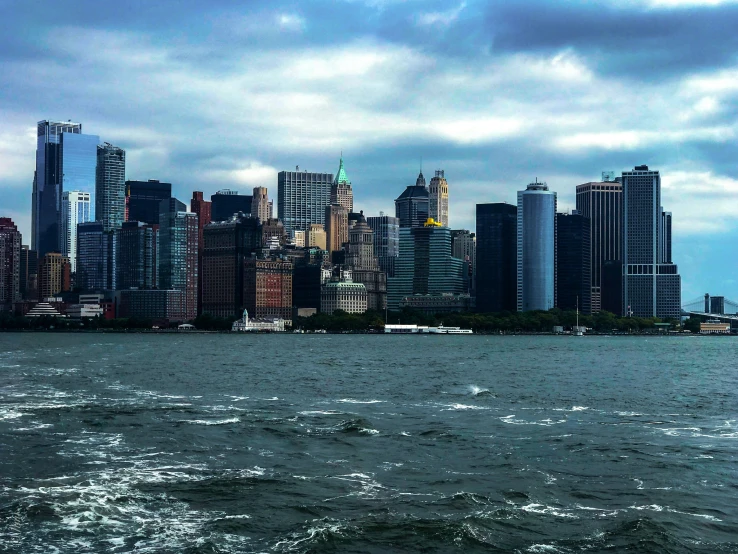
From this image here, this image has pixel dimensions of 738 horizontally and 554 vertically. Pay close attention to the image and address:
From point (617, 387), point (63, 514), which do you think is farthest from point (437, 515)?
point (617, 387)

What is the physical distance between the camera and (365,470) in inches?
1710

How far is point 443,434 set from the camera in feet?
176

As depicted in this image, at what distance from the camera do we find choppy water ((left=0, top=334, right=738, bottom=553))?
3288 cm

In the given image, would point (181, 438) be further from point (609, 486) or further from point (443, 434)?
point (609, 486)

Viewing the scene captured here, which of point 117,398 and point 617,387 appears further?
point 617,387

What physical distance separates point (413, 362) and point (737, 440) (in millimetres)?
81971

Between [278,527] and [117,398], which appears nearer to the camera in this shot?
[278,527]

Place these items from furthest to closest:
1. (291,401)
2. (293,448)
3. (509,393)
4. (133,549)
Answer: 1. (509,393)
2. (291,401)
3. (293,448)
4. (133,549)

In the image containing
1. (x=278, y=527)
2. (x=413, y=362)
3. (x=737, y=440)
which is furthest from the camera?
(x=413, y=362)

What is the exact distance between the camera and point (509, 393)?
80812 mm

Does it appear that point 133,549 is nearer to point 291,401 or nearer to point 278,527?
point 278,527

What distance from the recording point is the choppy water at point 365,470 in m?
32.9

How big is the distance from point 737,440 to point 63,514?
35957 mm

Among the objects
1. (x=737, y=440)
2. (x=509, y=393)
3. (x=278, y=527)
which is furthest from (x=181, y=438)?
(x=509, y=393)
